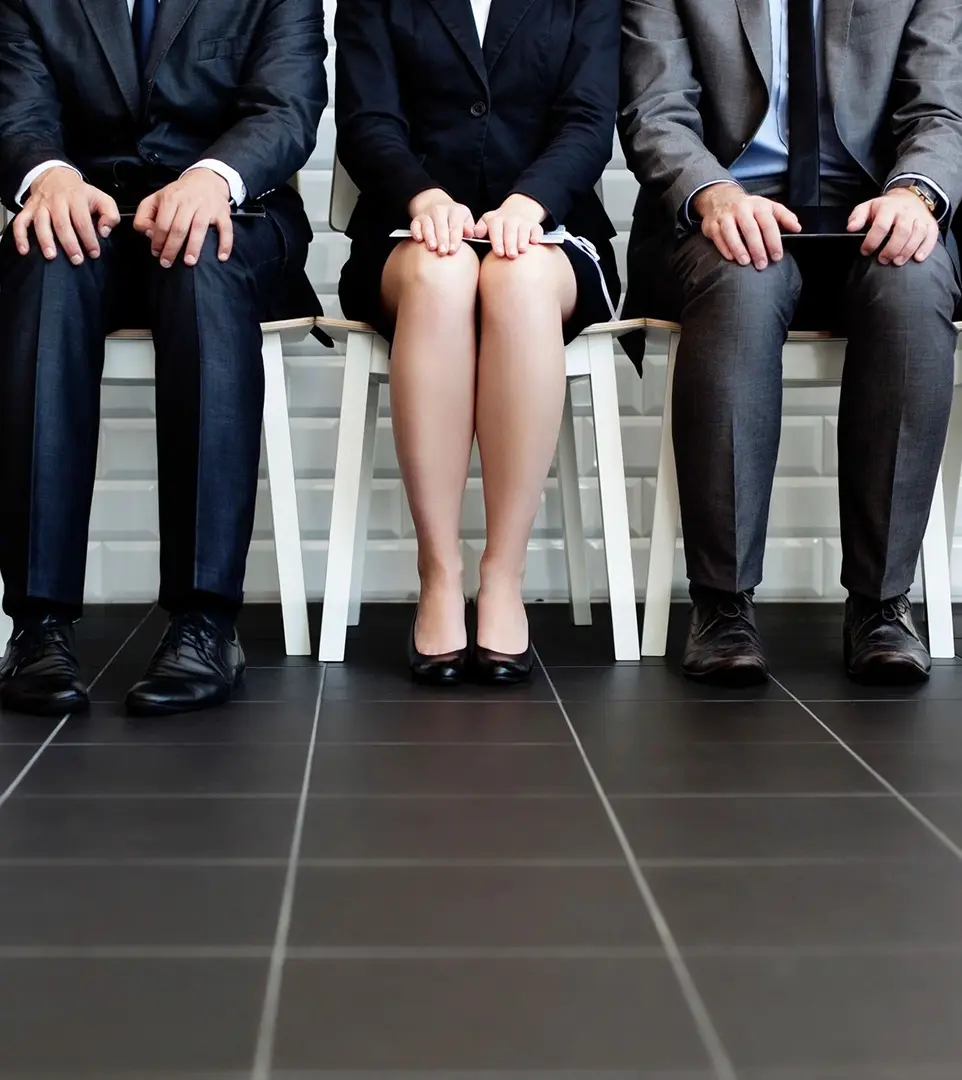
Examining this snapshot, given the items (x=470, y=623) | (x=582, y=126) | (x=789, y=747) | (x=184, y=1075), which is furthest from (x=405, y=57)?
(x=184, y=1075)

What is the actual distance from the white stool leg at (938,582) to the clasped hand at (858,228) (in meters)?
0.36

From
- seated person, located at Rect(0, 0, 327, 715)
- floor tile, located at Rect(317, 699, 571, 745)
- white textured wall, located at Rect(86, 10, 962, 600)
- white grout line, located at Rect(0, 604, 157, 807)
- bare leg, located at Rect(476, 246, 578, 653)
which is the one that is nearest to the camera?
white grout line, located at Rect(0, 604, 157, 807)

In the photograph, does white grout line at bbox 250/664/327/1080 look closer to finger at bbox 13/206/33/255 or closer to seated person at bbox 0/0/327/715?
seated person at bbox 0/0/327/715

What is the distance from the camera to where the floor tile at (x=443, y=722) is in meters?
1.31

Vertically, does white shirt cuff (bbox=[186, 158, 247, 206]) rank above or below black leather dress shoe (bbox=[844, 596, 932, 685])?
above

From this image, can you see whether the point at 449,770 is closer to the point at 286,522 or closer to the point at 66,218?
the point at 286,522

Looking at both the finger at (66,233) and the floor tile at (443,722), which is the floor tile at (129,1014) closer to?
the floor tile at (443,722)

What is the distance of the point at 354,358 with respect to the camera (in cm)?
174

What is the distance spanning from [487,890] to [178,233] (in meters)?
0.92

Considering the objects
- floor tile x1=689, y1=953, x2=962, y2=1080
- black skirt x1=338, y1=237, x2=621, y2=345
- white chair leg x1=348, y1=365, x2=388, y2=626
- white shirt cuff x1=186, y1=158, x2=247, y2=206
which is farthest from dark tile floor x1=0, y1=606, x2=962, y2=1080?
white shirt cuff x1=186, y1=158, x2=247, y2=206

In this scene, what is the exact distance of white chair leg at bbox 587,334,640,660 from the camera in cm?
175

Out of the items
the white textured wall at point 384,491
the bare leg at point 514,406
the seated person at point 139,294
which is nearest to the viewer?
the seated person at point 139,294

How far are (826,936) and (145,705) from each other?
2.76 ft

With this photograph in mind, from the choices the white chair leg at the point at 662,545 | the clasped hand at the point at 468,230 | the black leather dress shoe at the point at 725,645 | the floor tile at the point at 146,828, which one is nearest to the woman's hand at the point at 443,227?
the clasped hand at the point at 468,230
